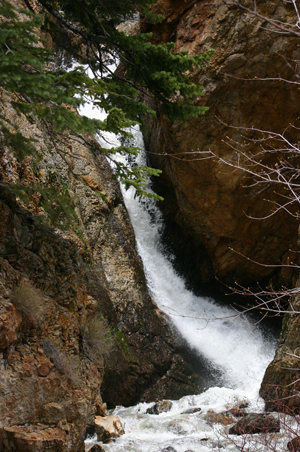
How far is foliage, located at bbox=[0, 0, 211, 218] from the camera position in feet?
10.0

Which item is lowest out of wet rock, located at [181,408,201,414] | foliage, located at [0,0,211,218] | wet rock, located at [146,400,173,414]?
wet rock, located at [146,400,173,414]

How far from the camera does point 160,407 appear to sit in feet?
26.1

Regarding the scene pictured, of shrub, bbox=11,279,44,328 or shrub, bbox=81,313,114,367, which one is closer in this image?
shrub, bbox=11,279,44,328

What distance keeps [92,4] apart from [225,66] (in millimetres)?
4087

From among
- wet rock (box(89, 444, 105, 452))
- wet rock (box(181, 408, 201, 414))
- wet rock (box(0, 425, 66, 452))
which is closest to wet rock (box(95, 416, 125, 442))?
wet rock (box(89, 444, 105, 452))

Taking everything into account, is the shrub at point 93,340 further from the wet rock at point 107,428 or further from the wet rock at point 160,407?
the wet rock at point 160,407

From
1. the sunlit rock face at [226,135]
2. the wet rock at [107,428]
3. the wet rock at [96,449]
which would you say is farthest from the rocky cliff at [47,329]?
the sunlit rock face at [226,135]

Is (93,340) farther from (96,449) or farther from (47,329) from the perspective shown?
(96,449)

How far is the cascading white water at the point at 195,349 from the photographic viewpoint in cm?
632

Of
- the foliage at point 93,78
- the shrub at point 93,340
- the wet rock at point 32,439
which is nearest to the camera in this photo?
the foliage at point 93,78

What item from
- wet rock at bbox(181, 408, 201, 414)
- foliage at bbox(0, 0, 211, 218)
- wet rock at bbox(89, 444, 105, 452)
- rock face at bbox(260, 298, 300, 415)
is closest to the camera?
foliage at bbox(0, 0, 211, 218)

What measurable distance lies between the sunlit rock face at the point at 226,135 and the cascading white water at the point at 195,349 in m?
0.97

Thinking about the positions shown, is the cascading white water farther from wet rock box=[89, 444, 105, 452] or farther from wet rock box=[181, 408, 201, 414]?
wet rock box=[89, 444, 105, 452]

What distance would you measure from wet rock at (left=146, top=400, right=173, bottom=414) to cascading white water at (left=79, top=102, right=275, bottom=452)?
5.2 inches
